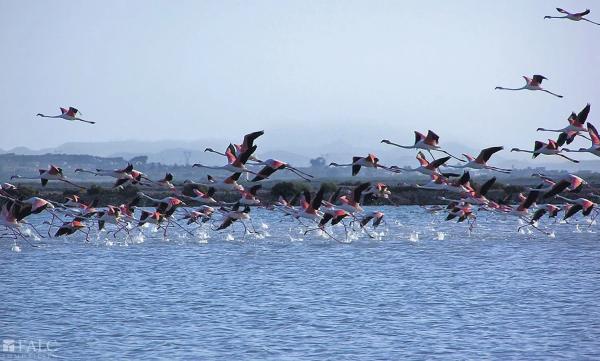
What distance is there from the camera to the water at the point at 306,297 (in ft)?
50.3

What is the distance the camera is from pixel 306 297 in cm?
2005

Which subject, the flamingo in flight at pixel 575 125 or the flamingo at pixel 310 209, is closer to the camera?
the flamingo in flight at pixel 575 125

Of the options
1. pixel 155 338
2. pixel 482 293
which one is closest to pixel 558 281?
pixel 482 293

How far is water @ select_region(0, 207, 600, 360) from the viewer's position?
15.3 meters

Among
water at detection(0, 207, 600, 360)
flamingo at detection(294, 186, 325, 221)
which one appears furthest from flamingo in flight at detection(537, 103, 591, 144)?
flamingo at detection(294, 186, 325, 221)

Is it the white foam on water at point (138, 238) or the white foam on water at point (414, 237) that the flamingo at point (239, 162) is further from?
the white foam on water at point (414, 237)

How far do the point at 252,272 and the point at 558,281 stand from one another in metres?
6.87

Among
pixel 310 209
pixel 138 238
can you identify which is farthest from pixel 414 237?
pixel 138 238

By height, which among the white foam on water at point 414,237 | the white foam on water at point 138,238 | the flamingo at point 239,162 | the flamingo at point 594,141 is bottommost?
the white foam on water at point 138,238

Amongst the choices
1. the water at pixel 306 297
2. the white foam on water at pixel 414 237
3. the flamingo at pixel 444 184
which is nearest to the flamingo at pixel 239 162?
the water at pixel 306 297

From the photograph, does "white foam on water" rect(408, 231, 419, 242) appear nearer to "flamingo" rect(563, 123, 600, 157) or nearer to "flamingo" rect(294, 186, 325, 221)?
"flamingo" rect(294, 186, 325, 221)

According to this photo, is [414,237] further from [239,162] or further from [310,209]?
[239,162]

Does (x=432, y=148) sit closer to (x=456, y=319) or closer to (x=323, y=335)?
(x=456, y=319)

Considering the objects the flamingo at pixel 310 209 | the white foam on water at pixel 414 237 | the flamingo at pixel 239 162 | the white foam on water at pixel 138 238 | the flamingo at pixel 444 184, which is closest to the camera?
the flamingo at pixel 239 162
